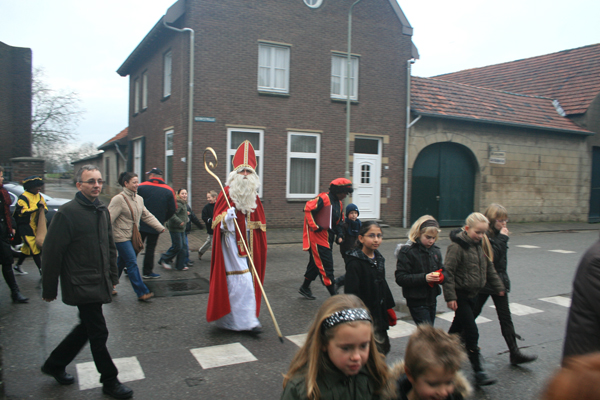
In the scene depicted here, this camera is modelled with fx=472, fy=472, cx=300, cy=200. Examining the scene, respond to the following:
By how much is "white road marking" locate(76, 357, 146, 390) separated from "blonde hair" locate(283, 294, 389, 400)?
2.50 metres

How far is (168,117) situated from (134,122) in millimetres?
5950

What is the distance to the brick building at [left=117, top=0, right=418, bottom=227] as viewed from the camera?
14.0 m

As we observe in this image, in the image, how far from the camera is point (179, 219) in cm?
862

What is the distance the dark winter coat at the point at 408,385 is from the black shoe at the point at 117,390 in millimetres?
2358

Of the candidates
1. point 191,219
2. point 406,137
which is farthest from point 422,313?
point 406,137

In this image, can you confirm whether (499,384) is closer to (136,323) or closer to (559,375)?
(559,375)

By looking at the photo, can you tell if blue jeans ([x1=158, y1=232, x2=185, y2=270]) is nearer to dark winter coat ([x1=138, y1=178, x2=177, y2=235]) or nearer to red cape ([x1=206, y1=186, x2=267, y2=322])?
dark winter coat ([x1=138, y1=178, x2=177, y2=235])

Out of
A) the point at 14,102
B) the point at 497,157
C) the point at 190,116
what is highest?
the point at 14,102

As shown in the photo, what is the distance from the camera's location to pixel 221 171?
1439 cm

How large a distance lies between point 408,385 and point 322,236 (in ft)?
15.3

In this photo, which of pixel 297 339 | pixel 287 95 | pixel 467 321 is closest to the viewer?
pixel 467 321

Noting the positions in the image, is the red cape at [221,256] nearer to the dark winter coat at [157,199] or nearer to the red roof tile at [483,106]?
the dark winter coat at [157,199]

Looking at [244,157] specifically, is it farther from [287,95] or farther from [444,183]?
[444,183]

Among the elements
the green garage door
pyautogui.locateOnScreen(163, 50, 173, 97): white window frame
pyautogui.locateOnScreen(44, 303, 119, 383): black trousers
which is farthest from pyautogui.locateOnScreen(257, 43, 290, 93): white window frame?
pyautogui.locateOnScreen(44, 303, 119, 383): black trousers
